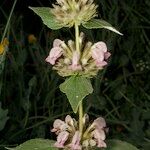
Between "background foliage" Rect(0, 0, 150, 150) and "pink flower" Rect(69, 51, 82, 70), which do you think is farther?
"background foliage" Rect(0, 0, 150, 150)

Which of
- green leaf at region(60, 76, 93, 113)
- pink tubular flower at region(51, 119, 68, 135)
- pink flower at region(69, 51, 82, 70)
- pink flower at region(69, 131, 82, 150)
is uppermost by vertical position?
pink flower at region(69, 51, 82, 70)

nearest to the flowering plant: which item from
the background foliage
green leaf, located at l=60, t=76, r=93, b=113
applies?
green leaf, located at l=60, t=76, r=93, b=113

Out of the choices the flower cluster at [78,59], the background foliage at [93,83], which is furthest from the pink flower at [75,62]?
the background foliage at [93,83]

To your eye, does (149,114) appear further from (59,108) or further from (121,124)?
(59,108)

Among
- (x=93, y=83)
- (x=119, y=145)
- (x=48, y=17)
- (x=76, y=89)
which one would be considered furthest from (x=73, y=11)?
(x=93, y=83)

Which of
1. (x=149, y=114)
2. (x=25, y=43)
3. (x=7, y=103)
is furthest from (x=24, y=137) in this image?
(x=25, y=43)

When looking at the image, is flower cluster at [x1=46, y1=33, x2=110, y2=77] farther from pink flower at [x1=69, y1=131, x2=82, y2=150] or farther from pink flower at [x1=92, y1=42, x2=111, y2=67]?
pink flower at [x1=69, y1=131, x2=82, y2=150]

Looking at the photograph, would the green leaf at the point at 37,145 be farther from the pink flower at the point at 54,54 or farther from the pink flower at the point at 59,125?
the pink flower at the point at 54,54
